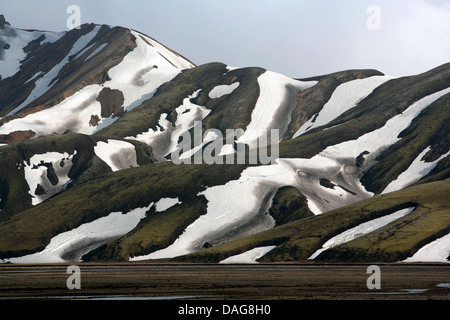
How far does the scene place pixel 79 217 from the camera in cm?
17638

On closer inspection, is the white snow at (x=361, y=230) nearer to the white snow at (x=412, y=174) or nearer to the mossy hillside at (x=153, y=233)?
the mossy hillside at (x=153, y=233)

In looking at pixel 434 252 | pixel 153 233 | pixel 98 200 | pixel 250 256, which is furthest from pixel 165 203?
pixel 434 252

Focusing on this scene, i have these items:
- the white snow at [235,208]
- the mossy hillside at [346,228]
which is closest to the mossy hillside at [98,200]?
the white snow at [235,208]

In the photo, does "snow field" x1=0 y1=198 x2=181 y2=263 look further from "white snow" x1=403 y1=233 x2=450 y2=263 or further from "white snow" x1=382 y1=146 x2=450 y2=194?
"white snow" x1=403 y1=233 x2=450 y2=263

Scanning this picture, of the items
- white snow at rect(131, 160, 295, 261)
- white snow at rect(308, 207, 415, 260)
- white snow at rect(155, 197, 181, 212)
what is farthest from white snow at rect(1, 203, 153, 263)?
white snow at rect(308, 207, 415, 260)

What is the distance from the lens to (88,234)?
16675 cm

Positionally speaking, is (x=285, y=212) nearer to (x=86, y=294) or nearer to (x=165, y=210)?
(x=165, y=210)

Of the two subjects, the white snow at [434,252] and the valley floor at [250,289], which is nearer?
the valley floor at [250,289]

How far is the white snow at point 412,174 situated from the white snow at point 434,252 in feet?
240

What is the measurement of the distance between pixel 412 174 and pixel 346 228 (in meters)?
67.3

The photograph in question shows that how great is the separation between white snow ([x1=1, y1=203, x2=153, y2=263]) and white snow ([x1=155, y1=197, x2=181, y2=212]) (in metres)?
2.90

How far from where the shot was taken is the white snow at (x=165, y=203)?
176500 millimetres

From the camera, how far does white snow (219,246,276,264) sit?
132113mm
